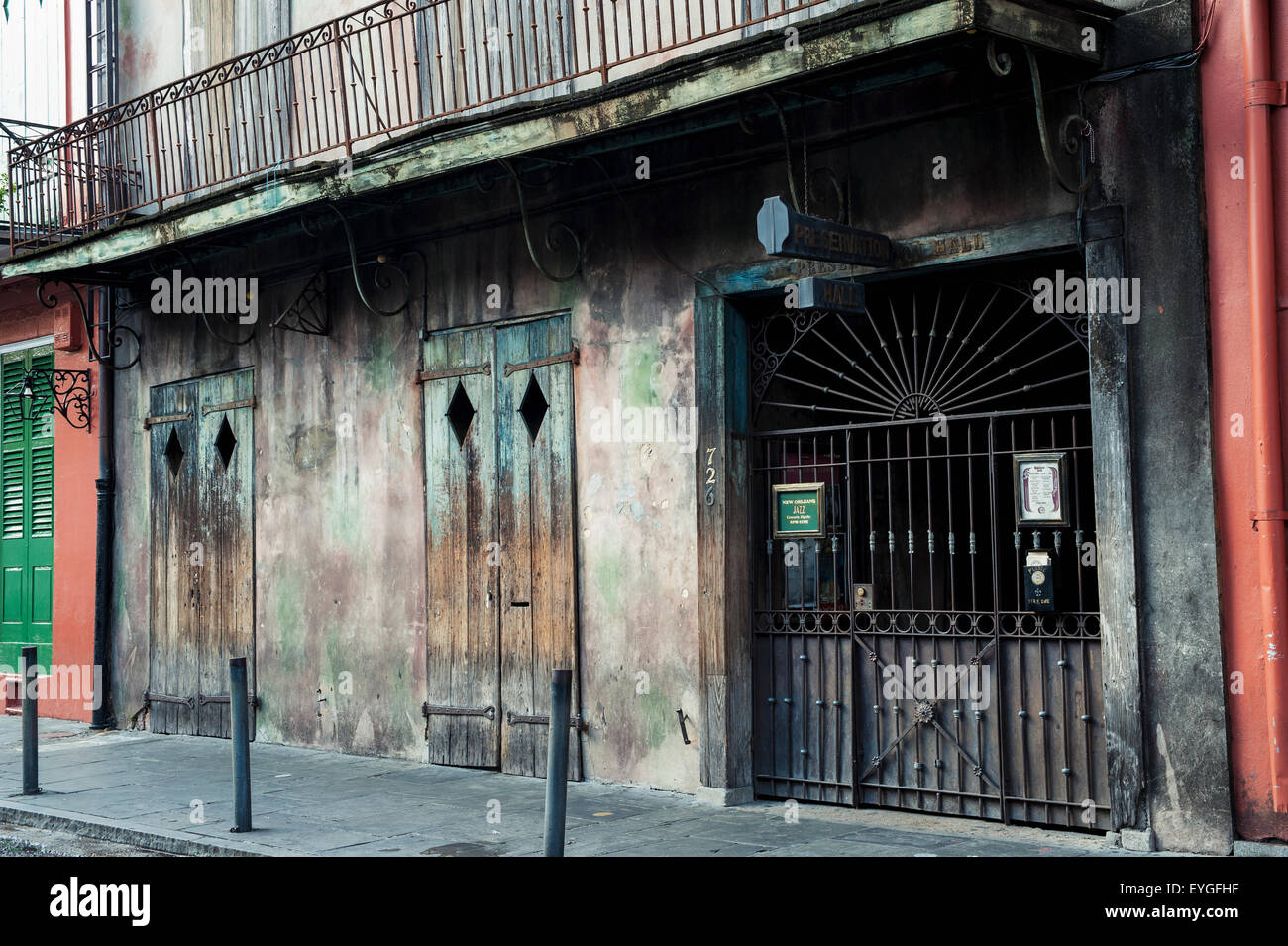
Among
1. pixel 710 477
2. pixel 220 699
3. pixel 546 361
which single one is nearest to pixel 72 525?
pixel 220 699

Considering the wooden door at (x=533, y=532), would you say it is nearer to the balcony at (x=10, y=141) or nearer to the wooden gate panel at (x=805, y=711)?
the wooden gate panel at (x=805, y=711)

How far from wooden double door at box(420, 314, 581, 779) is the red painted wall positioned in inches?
180

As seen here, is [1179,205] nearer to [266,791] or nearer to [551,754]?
[551,754]

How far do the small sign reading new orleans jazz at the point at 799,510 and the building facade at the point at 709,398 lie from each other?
0.07 ft

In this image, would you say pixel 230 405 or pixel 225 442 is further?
pixel 225 442

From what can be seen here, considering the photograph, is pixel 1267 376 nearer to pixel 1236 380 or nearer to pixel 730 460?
pixel 1236 380

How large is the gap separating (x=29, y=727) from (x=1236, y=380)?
817 centimetres

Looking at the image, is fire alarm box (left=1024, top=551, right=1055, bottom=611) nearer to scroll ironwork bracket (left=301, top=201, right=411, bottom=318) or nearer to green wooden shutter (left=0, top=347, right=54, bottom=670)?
scroll ironwork bracket (left=301, top=201, right=411, bottom=318)

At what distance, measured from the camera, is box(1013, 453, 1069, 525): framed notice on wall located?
25.2 ft

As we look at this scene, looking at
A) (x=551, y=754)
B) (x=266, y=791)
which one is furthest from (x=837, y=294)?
(x=266, y=791)

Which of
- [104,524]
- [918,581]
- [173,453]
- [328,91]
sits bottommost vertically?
[918,581]

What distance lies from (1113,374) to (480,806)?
4.74m

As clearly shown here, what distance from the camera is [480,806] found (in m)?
9.08

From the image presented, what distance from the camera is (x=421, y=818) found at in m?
8.70
